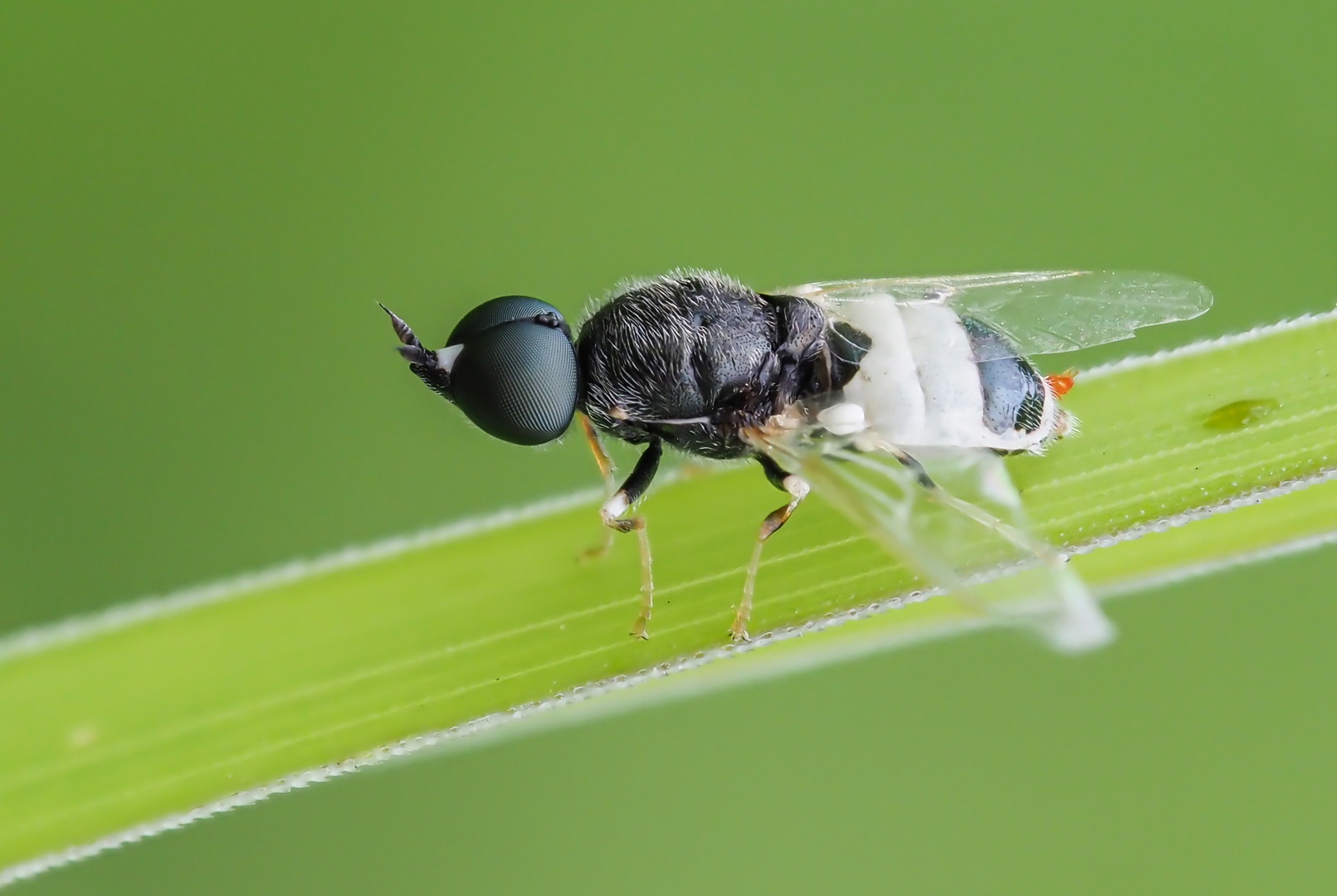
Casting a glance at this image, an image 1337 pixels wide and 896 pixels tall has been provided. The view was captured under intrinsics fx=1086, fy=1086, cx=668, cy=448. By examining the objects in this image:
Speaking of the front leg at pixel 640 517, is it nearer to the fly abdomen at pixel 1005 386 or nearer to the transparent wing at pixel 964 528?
the transparent wing at pixel 964 528

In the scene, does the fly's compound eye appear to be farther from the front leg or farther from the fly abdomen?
the fly abdomen

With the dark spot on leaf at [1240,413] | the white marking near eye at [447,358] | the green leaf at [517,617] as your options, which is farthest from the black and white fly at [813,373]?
the dark spot on leaf at [1240,413]

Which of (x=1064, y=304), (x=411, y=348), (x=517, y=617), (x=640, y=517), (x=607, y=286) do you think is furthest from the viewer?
(x=607, y=286)

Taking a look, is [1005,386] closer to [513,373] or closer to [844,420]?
[844,420]

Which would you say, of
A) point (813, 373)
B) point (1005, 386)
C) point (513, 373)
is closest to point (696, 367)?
point (813, 373)

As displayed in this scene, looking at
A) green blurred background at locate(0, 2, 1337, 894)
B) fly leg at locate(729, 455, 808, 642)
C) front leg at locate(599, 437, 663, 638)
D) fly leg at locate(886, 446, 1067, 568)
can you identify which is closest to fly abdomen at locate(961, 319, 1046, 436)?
fly leg at locate(886, 446, 1067, 568)

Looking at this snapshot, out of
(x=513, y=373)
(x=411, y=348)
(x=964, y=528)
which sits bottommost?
(x=964, y=528)
